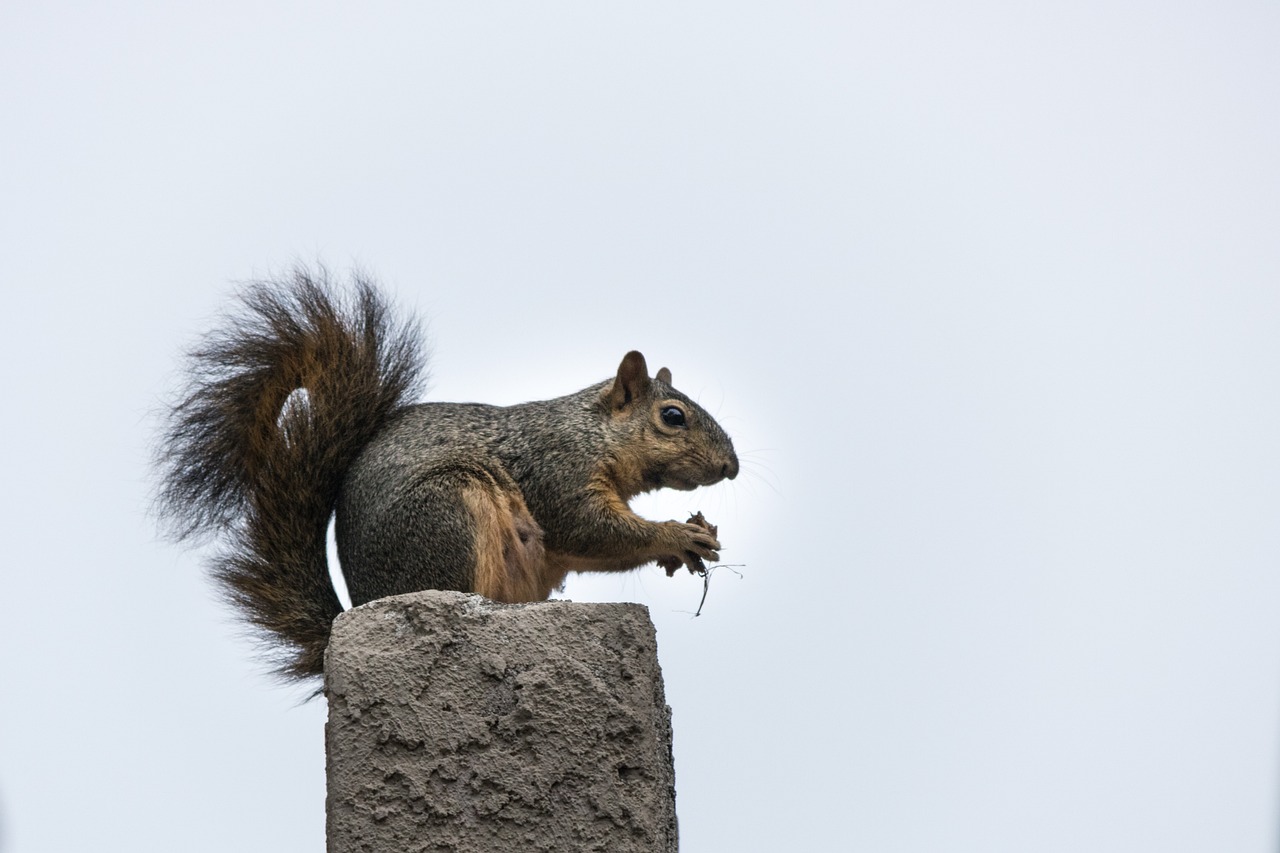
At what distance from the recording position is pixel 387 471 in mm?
2824

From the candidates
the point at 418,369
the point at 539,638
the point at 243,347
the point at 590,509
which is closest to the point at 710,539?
the point at 590,509

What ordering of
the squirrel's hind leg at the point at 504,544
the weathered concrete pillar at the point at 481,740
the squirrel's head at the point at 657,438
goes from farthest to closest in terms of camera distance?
1. the squirrel's head at the point at 657,438
2. the squirrel's hind leg at the point at 504,544
3. the weathered concrete pillar at the point at 481,740

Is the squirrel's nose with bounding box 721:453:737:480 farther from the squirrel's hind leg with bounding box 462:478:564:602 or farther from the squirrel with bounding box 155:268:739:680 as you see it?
the squirrel's hind leg with bounding box 462:478:564:602

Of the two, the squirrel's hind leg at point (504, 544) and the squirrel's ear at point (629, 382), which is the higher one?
the squirrel's ear at point (629, 382)

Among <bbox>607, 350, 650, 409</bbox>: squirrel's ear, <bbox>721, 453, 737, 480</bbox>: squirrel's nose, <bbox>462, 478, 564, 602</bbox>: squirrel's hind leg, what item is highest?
<bbox>607, 350, 650, 409</bbox>: squirrel's ear

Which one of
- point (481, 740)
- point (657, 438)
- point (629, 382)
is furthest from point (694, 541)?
point (481, 740)

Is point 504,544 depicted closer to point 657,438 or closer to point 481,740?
point 657,438

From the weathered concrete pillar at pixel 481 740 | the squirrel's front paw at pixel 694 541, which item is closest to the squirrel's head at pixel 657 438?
the squirrel's front paw at pixel 694 541

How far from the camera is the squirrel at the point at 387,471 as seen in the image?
9.10ft

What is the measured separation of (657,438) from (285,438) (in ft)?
2.31

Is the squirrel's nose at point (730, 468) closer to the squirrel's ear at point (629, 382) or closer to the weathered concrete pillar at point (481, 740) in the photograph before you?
the squirrel's ear at point (629, 382)

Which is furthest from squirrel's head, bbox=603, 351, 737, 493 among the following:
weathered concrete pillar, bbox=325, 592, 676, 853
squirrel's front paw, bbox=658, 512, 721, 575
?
weathered concrete pillar, bbox=325, 592, 676, 853

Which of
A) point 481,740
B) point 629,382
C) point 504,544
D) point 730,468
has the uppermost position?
point 629,382

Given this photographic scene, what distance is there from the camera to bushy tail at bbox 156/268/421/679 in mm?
2953
